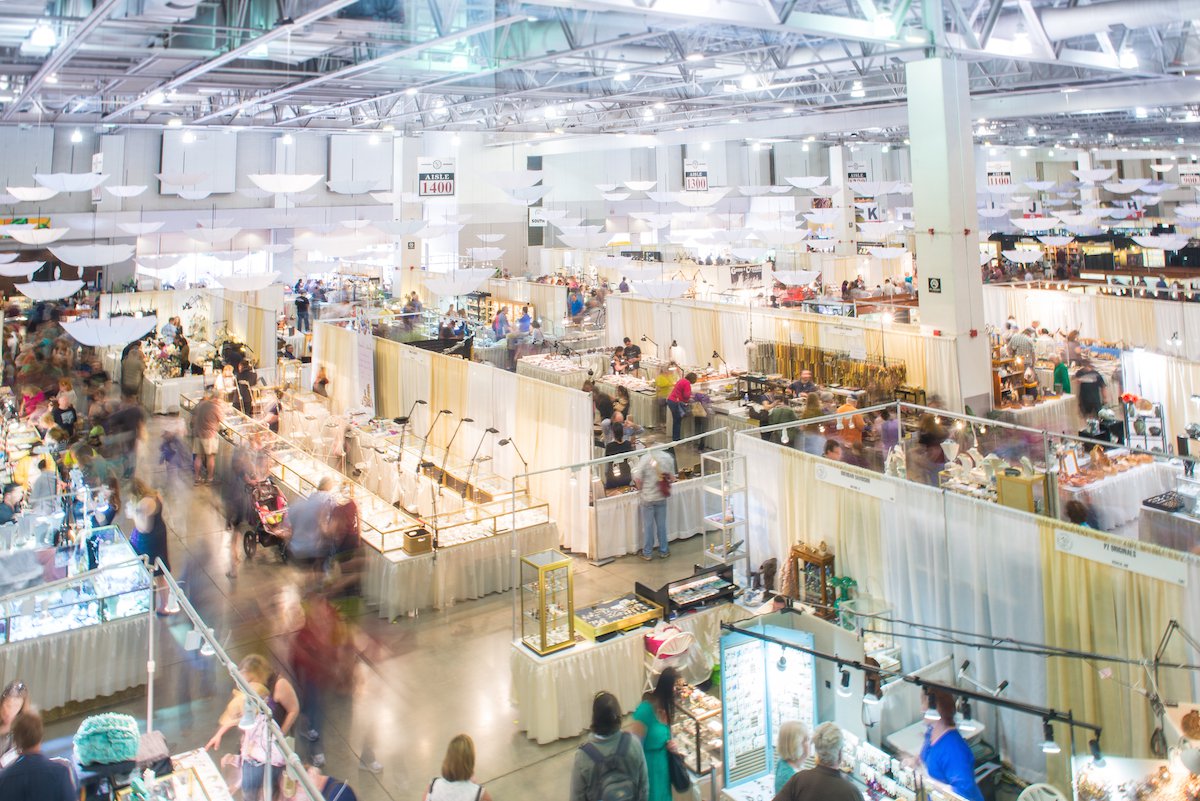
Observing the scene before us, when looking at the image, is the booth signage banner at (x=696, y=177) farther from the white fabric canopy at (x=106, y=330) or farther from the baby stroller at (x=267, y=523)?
the white fabric canopy at (x=106, y=330)

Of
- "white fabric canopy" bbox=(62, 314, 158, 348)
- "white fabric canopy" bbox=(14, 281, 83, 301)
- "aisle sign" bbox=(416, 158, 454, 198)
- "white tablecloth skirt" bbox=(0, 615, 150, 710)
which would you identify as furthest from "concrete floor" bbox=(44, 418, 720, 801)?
"aisle sign" bbox=(416, 158, 454, 198)

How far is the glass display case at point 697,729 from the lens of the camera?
5129 mm

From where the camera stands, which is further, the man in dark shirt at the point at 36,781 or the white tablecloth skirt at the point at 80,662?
the white tablecloth skirt at the point at 80,662

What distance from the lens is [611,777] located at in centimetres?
393

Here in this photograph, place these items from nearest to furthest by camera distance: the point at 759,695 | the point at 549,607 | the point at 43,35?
the point at 759,695 → the point at 549,607 → the point at 43,35

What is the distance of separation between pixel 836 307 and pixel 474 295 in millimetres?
10024

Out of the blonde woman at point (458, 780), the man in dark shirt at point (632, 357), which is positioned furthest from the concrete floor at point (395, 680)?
the man in dark shirt at point (632, 357)

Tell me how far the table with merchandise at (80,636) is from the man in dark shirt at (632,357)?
959 centimetres

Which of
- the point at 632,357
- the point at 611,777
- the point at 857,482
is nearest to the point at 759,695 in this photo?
the point at 611,777

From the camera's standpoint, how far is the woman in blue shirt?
15.1 feet

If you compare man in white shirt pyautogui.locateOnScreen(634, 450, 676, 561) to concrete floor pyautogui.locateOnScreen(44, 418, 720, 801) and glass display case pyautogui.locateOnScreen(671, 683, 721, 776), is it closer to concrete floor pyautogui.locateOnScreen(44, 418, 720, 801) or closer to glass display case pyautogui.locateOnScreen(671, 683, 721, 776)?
concrete floor pyautogui.locateOnScreen(44, 418, 720, 801)

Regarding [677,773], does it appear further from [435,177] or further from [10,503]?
[435,177]

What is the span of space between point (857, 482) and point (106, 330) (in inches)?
277

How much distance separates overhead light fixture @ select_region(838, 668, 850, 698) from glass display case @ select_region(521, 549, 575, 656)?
1794mm
